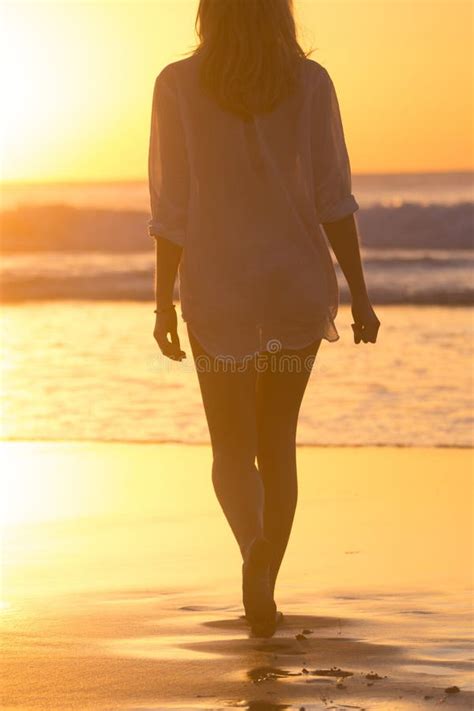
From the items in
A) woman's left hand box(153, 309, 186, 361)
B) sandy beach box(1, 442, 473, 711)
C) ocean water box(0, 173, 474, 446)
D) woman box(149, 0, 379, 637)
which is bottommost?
ocean water box(0, 173, 474, 446)

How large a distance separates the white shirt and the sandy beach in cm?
75

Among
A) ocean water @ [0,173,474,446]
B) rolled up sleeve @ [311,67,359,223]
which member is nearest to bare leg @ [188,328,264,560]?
rolled up sleeve @ [311,67,359,223]

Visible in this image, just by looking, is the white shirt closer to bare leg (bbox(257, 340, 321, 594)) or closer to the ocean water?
bare leg (bbox(257, 340, 321, 594))

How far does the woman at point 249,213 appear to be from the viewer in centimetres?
339

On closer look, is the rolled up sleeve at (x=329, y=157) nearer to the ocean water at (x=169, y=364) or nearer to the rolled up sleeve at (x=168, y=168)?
the rolled up sleeve at (x=168, y=168)

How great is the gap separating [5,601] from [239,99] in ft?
4.92

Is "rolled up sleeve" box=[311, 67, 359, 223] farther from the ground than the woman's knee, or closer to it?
farther from the ground

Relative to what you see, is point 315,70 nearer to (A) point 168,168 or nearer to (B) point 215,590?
(A) point 168,168

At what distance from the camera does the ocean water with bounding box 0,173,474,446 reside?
7.76m

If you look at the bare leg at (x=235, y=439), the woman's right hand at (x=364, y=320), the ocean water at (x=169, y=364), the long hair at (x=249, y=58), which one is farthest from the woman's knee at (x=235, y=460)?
the ocean water at (x=169, y=364)

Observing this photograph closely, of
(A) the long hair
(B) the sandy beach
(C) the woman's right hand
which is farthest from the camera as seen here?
(C) the woman's right hand

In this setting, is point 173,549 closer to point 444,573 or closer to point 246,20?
point 444,573

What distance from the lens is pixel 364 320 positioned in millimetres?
3496

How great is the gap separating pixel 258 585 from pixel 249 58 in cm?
126
